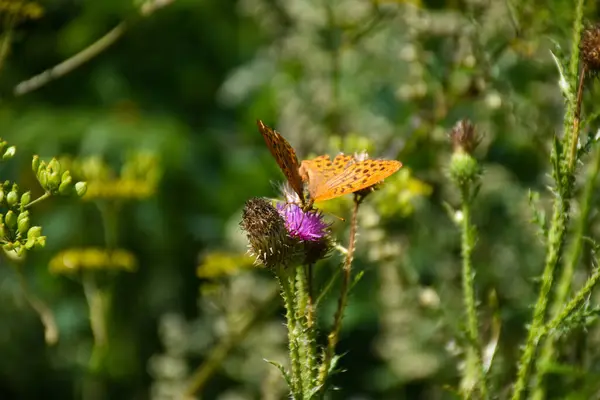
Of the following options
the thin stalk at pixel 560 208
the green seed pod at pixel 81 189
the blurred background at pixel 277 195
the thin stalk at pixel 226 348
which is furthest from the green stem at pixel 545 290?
the thin stalk at pixel 226 348

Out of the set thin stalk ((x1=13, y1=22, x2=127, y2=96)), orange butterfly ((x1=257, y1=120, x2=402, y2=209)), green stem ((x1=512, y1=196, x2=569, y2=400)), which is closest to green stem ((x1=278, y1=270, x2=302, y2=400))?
orange butterfly ((x1=257, y1=120, x2=402, y2=209))

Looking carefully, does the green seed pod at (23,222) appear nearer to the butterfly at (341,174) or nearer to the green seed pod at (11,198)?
the green seed pod at (11,198)

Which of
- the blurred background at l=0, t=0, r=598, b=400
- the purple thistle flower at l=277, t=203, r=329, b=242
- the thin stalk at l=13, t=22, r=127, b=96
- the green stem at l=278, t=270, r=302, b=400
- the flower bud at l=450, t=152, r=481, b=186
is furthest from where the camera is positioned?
the blurred background at l=0, t=0, r=598, b=400

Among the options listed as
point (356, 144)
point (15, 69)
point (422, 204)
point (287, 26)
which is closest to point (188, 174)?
point (287, 26)

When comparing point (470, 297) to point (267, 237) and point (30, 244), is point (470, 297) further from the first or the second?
point (30, 244)

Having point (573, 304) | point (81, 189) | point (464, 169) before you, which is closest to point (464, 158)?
point (464, 169)

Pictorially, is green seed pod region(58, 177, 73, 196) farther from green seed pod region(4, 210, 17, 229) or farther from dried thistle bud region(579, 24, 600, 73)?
dried thistle bud region(579, 24, 600, 73)
